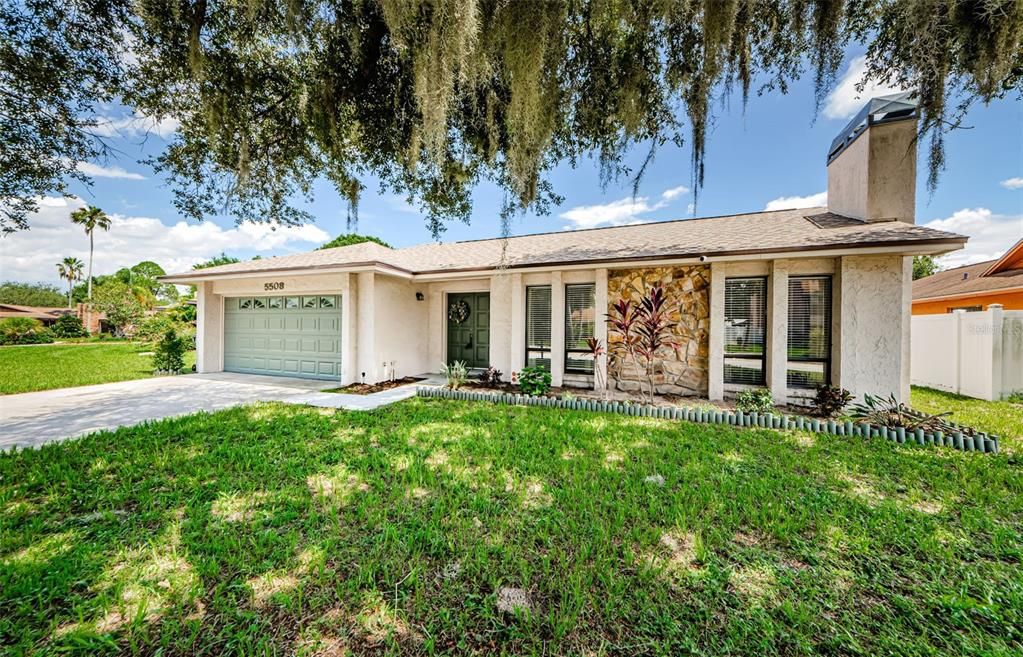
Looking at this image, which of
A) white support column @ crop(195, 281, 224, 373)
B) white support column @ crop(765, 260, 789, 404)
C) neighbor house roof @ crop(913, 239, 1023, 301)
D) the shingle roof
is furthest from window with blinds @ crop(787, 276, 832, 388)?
white support column @ crop(195, 281, 224, 373)

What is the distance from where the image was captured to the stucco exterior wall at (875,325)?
611 centimetres

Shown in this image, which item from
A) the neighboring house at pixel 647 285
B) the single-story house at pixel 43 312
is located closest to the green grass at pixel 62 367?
the neighboring house at pixel 647 285

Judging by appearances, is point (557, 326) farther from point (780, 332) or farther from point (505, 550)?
point (505, 550)

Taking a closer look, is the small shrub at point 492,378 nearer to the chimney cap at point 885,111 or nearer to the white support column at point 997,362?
the chimney cap at point 885,111

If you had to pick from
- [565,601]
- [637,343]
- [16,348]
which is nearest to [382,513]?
[565,601]

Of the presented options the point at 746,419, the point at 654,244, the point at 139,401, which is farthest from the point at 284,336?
the point at 746,419

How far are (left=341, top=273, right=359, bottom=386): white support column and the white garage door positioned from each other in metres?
0.79

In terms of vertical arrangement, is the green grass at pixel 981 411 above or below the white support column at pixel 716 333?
below

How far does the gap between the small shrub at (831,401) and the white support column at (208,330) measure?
1467cm

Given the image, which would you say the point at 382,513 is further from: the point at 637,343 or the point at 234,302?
the point at 234,302

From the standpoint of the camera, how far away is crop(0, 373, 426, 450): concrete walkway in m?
5.29

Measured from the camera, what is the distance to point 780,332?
22.3 ft

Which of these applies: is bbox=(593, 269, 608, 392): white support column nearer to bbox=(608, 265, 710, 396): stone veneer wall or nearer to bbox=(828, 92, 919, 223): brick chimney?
bbox=(608, 265, 710, 396): stone veneer wall

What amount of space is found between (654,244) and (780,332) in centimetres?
302
